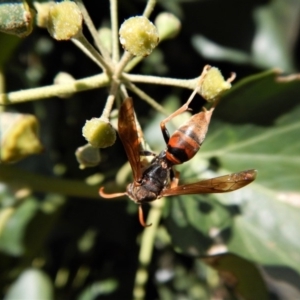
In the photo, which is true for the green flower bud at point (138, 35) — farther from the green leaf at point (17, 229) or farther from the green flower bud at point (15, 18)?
the green leaf at point (17, 229)

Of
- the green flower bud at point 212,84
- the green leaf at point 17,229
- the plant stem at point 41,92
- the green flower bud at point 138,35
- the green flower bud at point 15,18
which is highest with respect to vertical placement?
the green flower bud at point 138,35

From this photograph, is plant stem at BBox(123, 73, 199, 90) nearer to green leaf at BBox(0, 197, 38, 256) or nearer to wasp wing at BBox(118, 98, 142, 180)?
wasp wing at BBox(118, 98, 142, 180)

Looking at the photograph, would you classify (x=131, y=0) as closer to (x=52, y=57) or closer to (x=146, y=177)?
(x=52, y=57)

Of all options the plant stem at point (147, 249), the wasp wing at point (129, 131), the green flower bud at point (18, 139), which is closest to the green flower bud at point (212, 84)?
the wasp wing at point (129, 131)

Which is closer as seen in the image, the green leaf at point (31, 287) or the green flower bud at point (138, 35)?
the green flower bud at point (138, 35)

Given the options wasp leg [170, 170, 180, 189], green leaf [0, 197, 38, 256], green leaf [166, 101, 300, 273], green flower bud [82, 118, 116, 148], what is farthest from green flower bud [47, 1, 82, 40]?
green leaf [0, 197, 38, 256]

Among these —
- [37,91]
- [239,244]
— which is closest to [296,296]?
[239,244]
